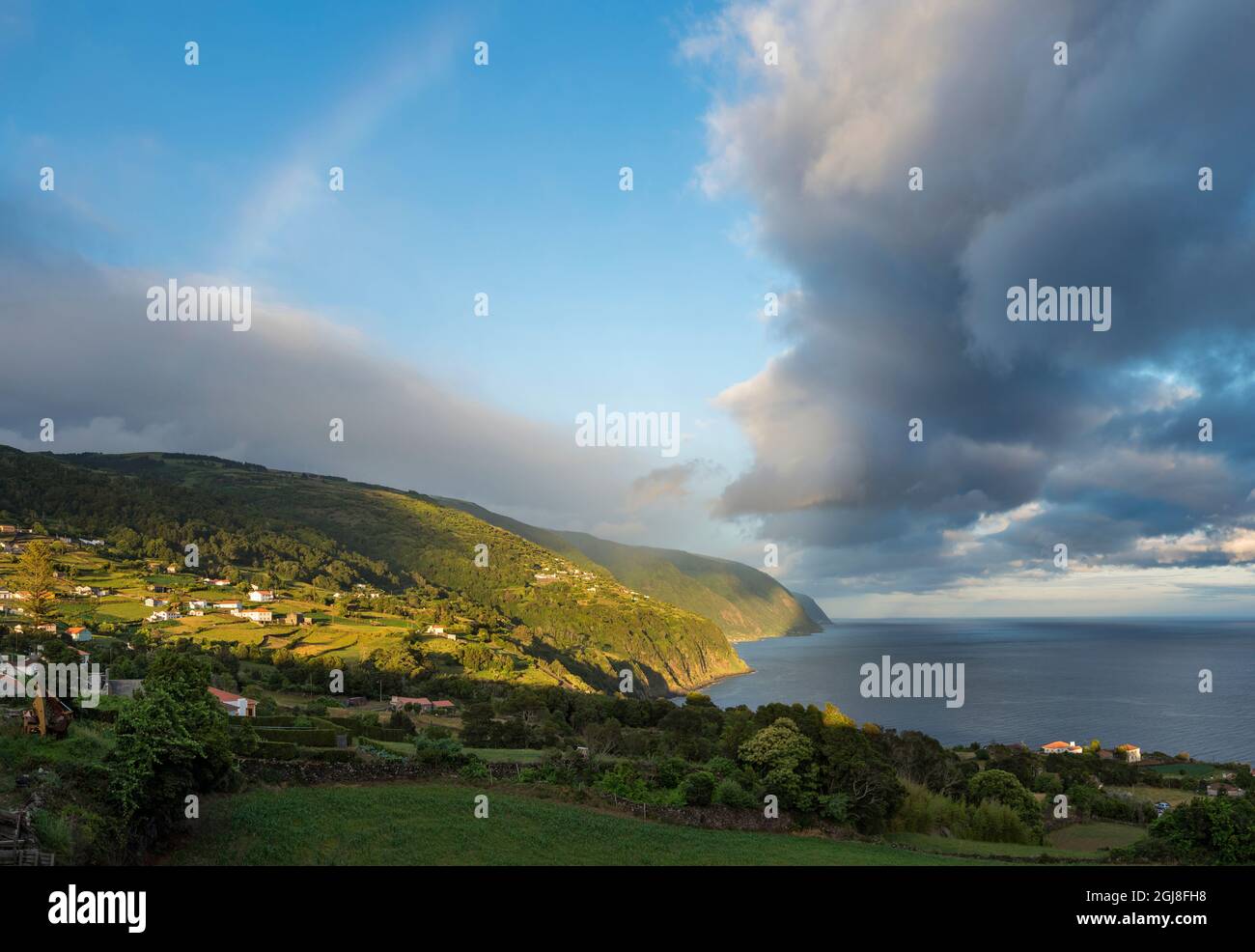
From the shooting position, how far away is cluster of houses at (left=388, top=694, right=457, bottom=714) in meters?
60.9

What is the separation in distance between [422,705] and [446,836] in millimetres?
44211

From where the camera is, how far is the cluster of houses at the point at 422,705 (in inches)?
2399

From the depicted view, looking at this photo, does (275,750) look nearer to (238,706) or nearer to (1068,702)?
(238,706)

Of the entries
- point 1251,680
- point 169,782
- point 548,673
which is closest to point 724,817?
point 169,782

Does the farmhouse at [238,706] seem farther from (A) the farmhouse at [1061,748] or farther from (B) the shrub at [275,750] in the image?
(A) the farmhouse at [1061,748]

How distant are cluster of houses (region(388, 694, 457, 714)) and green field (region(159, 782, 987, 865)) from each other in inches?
1432

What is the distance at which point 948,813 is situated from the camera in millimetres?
39344

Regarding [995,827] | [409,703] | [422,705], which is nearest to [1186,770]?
[995,827]

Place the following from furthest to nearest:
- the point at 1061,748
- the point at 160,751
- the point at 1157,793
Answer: the point at 1061,748, the point at 1157,793, the point at 160,751

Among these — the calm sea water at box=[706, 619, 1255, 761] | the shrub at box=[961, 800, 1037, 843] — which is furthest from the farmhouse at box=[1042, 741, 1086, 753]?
the shrub at box=[961, 800, 1037, 843]

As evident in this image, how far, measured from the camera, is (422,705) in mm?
63000

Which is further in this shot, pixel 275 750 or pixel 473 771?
pixel 275 750
